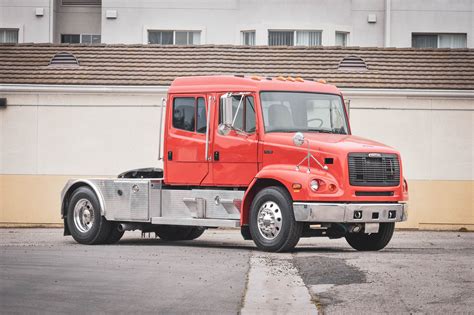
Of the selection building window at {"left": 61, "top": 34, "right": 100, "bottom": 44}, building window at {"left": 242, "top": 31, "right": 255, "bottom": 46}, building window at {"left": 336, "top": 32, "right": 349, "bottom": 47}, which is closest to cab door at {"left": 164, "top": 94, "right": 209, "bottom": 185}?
building window at {"left": 242, "top": 31, "right": 255, "bottom": 46}

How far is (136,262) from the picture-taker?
53.4 ft

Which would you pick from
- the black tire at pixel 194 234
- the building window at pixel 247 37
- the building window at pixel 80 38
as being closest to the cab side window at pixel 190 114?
the black tire at pixel 194 234

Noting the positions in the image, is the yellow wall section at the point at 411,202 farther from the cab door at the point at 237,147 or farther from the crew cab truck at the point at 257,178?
the cab door at the point at 237,147

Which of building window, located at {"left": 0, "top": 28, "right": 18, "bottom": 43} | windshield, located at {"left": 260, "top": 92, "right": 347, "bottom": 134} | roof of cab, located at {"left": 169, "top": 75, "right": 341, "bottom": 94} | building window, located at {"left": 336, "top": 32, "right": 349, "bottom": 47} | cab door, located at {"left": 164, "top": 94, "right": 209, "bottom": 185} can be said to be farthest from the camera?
building window, located at {"left": 0, "top": 28, "right": 18, "bottom": 43}

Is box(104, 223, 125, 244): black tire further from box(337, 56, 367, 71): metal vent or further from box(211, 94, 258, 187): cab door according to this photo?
box(337, 56, 367, 71): metal vent

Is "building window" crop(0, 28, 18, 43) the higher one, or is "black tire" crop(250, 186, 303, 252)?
"building window" crop(0, 28, 18, 43)

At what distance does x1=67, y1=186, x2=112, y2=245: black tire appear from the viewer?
20.8m

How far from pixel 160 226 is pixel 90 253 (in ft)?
11.4

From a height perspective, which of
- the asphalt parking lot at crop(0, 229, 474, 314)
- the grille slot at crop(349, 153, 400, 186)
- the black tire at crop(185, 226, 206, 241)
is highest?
the grille slot at crop(349, 153, 400, 186)

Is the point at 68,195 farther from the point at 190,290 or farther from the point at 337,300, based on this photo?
the point at 337,300

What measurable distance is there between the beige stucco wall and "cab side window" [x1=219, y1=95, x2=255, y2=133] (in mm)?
8648

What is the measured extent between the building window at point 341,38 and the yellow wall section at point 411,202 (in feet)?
36.1

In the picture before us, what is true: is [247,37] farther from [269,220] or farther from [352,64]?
[269,220]

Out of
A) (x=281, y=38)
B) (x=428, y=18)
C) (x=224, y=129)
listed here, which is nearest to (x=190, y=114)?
A: (x=224, y=129)
